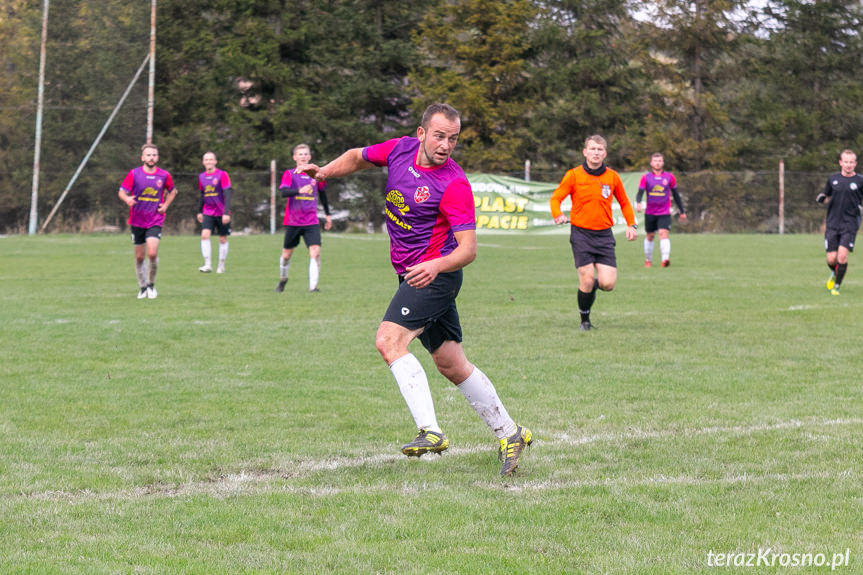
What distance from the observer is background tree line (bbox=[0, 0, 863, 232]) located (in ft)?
148

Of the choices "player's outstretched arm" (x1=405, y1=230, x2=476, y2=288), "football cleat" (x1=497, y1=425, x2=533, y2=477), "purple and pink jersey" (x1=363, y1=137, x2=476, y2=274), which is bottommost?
"football cleat" (x1=497, y1=425, x2=533, y2=477)

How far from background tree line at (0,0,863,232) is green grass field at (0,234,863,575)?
29.2m

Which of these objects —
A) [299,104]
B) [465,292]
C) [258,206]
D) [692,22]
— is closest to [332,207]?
[258,206]

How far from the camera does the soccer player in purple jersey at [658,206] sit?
22241mm

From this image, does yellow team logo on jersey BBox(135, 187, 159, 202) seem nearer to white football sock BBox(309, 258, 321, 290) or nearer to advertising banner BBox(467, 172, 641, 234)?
white football sock BBox(309, 258, 321, 290)

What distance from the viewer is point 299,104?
45344mm

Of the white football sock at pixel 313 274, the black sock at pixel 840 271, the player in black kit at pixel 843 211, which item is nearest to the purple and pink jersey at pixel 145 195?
the white football sock at pixel 313 274

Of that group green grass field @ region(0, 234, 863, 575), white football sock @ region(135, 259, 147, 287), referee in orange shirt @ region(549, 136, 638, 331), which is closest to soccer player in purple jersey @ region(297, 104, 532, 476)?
green grass field @ region(0, 234, 863, 575)

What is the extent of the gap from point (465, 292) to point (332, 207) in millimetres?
24284

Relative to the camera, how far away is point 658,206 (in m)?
23.2

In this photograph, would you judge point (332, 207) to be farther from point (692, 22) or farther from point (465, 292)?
point (465, 292)

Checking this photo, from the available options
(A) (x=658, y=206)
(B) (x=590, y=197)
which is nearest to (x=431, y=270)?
(B) (x=590, y=197)

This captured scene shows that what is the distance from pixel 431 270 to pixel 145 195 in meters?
11.3

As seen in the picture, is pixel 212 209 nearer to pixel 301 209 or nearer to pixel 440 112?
pixel 301 209
